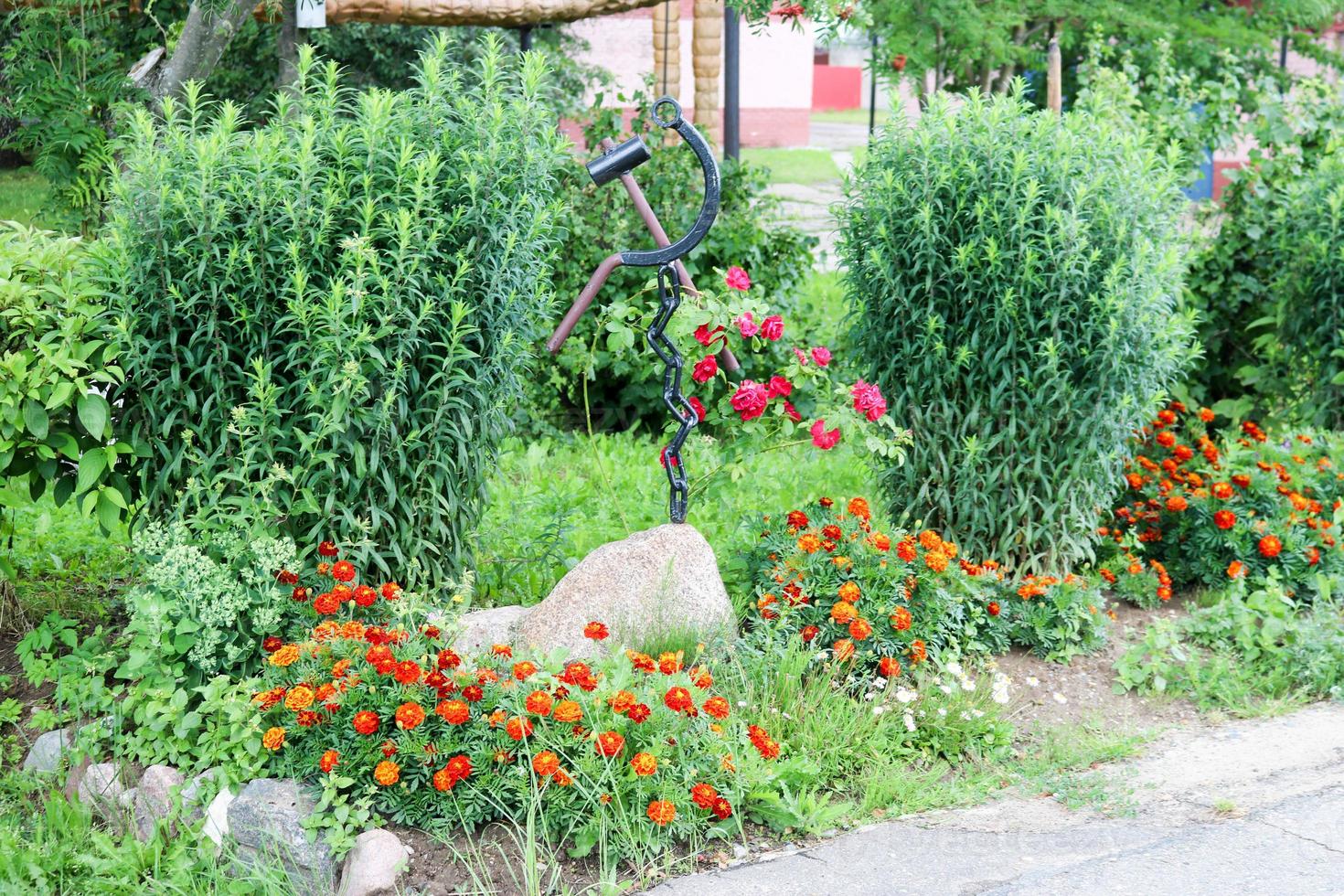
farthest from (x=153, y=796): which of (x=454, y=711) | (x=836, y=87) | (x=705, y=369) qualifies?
(x=836, y=87)

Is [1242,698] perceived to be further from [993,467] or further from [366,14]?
[366,14]

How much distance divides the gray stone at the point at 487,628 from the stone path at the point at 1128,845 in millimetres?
1061

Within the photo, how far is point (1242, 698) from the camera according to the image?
446 cm

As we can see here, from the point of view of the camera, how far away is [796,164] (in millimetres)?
21516

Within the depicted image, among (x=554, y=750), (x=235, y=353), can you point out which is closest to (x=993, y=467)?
(x=554, y=750)

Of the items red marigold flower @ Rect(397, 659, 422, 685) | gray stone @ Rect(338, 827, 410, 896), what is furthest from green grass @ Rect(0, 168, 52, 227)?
gray stone @ Rect(338, 827, 410, 896)

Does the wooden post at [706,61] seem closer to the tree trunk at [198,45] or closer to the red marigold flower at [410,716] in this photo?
the tree trunk at [198,45]

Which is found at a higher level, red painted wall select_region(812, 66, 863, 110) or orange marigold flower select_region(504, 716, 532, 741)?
red painted wall select_region(812, 66, 863, 110)

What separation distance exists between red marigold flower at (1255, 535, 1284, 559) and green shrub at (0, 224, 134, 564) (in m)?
4.17

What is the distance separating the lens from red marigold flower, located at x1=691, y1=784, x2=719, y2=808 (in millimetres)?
3266

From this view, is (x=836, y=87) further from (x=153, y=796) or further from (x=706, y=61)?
(x=153, y=796)

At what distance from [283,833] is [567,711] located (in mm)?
785

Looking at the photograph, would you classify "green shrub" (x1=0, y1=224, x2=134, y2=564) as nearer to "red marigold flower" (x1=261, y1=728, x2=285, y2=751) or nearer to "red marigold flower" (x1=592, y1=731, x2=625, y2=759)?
"red marigold flower" (x1=261, y1=728, x2=285, y2=751)

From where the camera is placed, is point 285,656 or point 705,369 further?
point 705,369
